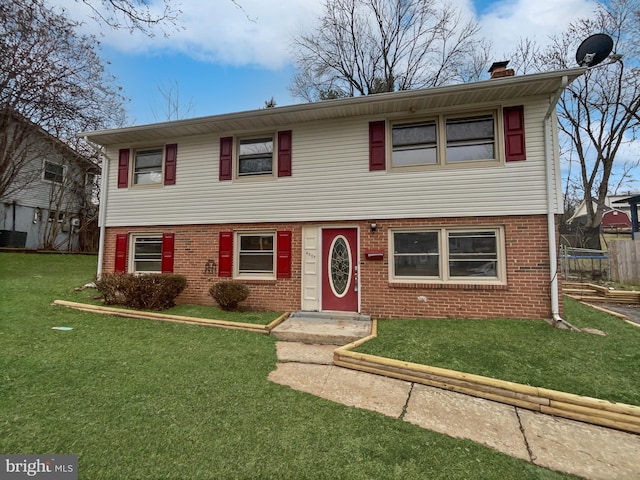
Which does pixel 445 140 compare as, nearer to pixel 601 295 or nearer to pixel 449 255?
pixel 449 255

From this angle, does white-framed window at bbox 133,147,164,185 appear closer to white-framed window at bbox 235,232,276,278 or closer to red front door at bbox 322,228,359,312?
white-framed window at bbox 235,232,276,278

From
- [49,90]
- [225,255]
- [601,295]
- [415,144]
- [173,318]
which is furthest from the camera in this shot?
[601,295]

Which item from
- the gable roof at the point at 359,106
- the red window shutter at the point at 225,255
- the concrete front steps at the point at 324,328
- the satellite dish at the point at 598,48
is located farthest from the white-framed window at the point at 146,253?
the satellite dish at the point at 598,48

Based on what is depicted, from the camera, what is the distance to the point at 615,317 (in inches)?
273

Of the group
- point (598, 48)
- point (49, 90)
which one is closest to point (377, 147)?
point (598, 48)

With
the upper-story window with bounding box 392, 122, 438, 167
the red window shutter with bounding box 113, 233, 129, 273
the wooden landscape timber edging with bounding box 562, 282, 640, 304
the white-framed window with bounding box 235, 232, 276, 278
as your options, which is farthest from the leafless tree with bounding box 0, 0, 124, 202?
the wooden landscape timber edging with bounding box 562, 282, 640, 304

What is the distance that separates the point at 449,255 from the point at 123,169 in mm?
9031

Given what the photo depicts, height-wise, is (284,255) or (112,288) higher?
(284,255)

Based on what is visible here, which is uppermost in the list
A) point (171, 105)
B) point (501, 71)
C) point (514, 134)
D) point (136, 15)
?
point (171, 105)

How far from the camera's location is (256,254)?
25.6ft

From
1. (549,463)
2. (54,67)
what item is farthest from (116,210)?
(549,463)

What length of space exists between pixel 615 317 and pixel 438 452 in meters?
7.10

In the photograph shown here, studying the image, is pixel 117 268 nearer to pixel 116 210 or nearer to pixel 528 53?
pixel 116 210

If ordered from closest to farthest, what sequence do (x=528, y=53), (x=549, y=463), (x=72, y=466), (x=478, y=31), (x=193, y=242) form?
(x=72, y=466) < (x=549, y=463) < (x=193, y=242) < (x=478, y=31) < (x=528, y=53)
